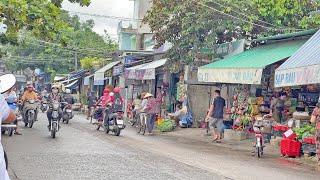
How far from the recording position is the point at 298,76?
13.8m

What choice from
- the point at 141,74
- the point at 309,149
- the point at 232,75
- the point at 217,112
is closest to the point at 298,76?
the point at 309,149

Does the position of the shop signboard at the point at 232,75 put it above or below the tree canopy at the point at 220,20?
below

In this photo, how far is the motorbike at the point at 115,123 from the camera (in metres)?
18.6

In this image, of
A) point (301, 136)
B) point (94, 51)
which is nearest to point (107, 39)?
Answer: point (94, 51)

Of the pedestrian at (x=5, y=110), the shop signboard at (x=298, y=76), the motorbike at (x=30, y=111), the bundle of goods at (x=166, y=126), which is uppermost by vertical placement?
the shop signboard at (x=298, y=76)

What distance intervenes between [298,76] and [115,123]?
7066 mm

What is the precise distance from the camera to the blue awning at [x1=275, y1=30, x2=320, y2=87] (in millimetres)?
13164

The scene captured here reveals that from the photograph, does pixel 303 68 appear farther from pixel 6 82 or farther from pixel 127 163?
pixel 6 82

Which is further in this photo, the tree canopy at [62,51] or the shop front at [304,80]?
the tree canopy at [62,51]

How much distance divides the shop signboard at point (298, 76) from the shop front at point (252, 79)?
165 centimetres

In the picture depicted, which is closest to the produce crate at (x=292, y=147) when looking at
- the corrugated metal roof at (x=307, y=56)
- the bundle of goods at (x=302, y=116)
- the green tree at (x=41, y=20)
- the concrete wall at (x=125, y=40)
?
the bundle of goods at (x=302, y=116)

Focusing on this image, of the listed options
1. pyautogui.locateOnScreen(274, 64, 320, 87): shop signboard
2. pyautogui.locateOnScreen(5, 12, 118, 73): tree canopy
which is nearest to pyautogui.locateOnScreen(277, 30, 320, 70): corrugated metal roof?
pyautogui.locateOnScreen(274, 64, 320, 87): shop signboard

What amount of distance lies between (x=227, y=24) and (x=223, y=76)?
4.08m

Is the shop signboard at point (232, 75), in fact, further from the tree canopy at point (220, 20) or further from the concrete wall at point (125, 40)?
the concrete wall at point (125, 40)
